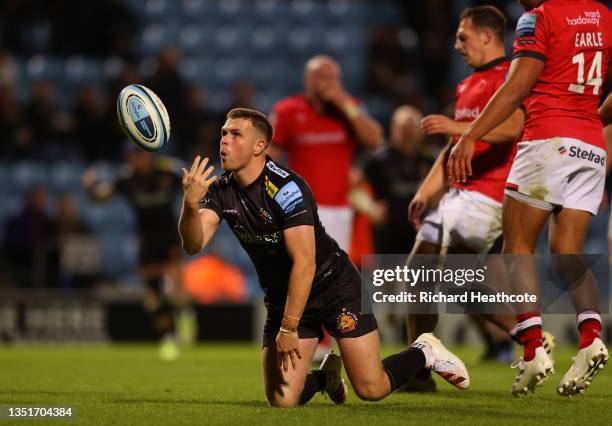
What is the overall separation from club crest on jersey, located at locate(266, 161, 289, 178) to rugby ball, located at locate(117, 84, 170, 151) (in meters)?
0.63

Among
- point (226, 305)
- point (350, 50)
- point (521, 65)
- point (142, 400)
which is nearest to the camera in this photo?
point (521, 65)

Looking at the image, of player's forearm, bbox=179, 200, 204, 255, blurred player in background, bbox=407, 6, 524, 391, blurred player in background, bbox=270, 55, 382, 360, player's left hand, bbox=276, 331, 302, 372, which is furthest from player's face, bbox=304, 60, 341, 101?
player's left hand, bbox=276, 331, 302, 372

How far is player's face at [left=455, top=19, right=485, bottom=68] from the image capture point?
6.57 m

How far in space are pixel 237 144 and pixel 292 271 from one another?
72 cm

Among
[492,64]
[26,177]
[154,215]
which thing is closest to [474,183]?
[492,64]

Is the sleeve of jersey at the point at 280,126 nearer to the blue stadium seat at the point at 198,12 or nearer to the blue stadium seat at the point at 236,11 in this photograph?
the blue stadium seat at the point at 236,11

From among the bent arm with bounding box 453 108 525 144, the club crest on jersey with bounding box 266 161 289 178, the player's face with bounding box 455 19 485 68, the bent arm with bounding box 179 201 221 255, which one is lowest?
the bent arm with bounding box 179 201 221 255

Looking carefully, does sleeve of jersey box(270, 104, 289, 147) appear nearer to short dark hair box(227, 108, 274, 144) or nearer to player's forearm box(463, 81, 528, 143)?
short dark hair box(227, 108, 274, 144)

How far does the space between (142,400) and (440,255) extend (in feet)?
6.27

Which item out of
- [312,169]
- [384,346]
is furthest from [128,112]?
[384,346]

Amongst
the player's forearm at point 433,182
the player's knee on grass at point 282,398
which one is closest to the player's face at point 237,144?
the player's knee on grass at point 282,398

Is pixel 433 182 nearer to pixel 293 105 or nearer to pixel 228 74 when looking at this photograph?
pixel 293 105

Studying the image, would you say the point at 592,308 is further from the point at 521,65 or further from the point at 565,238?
the point at 521,65

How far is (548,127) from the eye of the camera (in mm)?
5766
